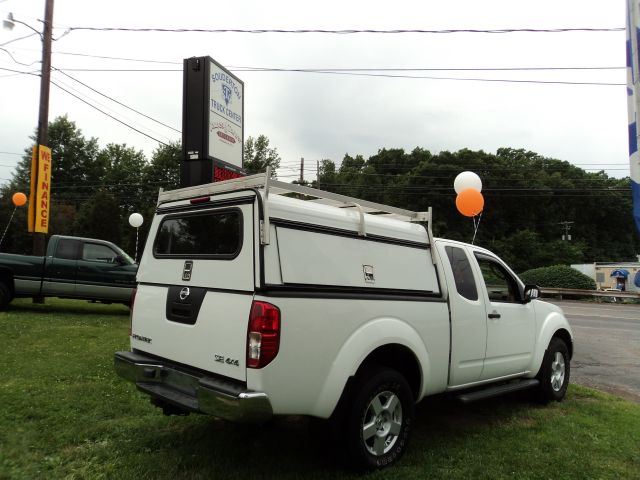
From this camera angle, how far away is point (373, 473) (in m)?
3.55

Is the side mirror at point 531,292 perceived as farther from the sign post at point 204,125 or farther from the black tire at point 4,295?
the black tire at point 4,295

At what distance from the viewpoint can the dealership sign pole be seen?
10.3 ft

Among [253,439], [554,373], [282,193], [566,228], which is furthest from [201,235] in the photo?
[566,228]

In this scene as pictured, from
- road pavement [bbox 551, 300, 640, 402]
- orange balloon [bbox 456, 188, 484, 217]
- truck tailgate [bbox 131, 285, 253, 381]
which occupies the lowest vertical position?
road pavement [bbox 551, 300, 640, 402]

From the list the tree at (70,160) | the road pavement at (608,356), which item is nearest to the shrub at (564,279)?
the road pavement at (608,356)

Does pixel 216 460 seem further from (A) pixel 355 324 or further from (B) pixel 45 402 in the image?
(B) pixel 45 402

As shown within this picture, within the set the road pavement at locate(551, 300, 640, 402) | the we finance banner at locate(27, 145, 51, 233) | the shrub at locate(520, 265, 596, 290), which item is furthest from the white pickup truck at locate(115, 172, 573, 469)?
the shrub at locate(520, 265, 596, 290)

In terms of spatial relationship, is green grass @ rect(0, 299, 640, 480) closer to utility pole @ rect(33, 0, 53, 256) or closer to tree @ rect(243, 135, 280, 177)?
utility pole @ rect(33, 0, 53, 256)

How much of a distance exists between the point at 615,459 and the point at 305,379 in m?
2.95

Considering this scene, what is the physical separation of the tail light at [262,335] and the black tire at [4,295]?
10.1m

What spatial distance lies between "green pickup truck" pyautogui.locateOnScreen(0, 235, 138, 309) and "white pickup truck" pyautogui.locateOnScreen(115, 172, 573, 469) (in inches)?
315

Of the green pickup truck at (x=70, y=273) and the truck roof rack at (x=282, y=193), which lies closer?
the truck roof rack at (x=282, y=193)

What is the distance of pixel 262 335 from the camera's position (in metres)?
3.00

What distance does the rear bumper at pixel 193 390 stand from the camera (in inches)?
116
